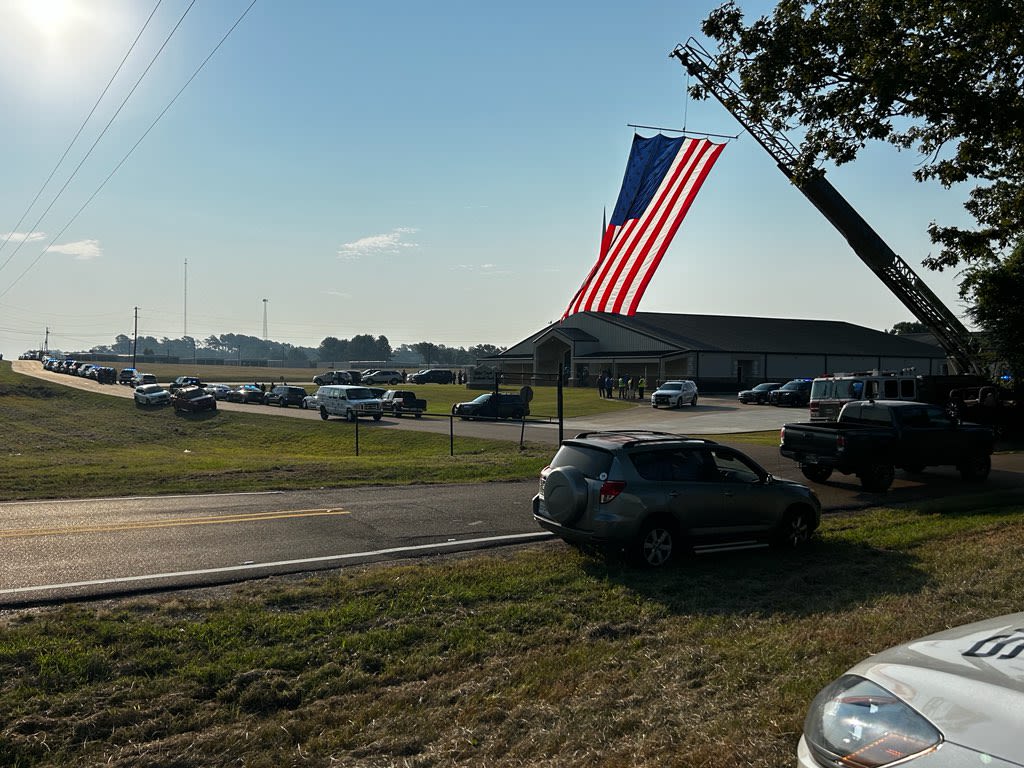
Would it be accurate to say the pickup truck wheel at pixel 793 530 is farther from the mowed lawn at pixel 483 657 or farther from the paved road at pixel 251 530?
the paved road at pixel 251 530

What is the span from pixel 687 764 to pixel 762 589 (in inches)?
181

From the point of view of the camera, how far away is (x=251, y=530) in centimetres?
1205

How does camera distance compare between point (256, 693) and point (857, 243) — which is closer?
point (256, 693)

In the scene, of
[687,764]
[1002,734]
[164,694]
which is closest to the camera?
[1002,734]

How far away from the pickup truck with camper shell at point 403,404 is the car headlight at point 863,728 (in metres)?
45.6

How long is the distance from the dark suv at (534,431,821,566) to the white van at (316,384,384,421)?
34.0 meters

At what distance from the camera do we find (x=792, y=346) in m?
73.9

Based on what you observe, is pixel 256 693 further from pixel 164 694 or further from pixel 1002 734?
pixel 1002 734

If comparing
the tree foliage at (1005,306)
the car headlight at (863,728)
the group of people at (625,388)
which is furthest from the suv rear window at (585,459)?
the group of people at (625,388)

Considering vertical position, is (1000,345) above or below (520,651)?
above

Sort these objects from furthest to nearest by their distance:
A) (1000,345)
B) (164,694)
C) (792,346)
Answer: (792,346), (1000,345), (164,694)

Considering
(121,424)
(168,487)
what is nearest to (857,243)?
(168,487)

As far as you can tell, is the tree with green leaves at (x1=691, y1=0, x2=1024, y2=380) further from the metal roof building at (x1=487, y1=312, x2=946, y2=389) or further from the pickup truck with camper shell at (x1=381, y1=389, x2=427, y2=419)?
the metal roof building at (x1=487, y1=312, x2=946, y2=389)

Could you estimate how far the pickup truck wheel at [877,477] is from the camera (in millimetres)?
16875
